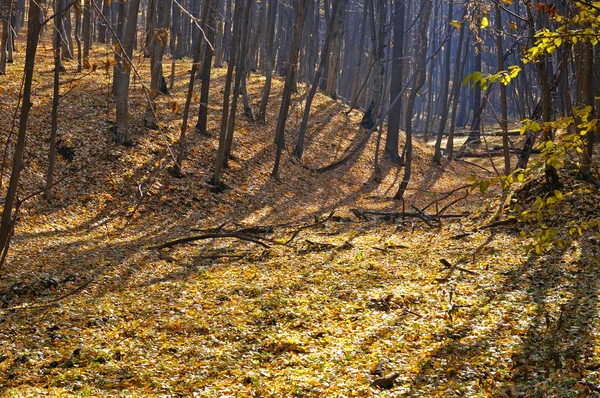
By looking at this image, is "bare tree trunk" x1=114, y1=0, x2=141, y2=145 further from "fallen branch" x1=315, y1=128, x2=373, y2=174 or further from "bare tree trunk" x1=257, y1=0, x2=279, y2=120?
"fallen branch" x1=315, y1=128, x2=373, y2=174

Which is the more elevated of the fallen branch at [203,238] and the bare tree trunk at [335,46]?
the bare tree trunk at [335,46]

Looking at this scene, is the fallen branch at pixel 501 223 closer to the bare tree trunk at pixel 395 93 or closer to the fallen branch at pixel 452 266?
the fallen branch at pixel 452 266

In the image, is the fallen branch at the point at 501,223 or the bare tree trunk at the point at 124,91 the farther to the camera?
the bare tree trunk at the point at 124,91

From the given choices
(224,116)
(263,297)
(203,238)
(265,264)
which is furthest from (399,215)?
(263,297)

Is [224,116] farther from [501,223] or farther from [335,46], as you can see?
[335,46]

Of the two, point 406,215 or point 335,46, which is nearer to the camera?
point 406,215

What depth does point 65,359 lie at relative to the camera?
6.45 meters

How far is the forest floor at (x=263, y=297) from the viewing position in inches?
239

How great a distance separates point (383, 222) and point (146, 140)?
8175mm

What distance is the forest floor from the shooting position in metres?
6.07

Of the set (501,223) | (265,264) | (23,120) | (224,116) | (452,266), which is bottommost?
(265,264)

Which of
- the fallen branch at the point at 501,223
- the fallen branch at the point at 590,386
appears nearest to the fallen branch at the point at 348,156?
the fallen branch at the point at 501,223

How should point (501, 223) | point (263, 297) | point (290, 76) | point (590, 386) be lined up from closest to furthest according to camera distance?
point (590, 386) < point (263, 297) < point (501, 223) < point (290, 76)

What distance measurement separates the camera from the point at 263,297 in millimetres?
8852
